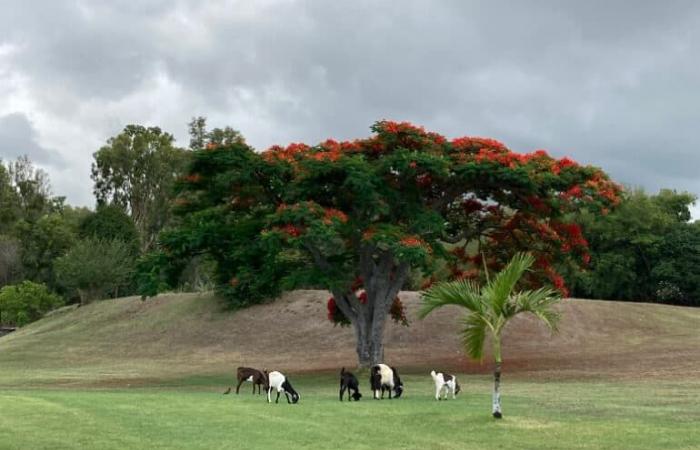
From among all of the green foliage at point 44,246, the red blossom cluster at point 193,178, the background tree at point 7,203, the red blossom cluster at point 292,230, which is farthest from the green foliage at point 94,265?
the red blossom cluster at point 292,230

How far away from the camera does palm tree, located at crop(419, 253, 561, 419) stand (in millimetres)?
15844

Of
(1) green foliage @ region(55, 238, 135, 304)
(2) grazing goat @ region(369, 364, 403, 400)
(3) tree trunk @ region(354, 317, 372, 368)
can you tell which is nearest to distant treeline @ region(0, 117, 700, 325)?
(1) green foliage @ region(55, 238, 135, 304)

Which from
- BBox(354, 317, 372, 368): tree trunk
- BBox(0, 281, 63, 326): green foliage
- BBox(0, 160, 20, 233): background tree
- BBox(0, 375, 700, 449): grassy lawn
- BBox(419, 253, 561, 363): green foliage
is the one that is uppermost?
BBox(0, 160, 20, 233): background tree

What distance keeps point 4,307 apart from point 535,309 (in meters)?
66.4

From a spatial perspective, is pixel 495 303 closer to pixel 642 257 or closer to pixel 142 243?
pixel 642 257

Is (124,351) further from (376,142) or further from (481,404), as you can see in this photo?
(481,404)

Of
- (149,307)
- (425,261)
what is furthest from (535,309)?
(149,307)

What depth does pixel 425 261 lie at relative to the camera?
2923 centimetres

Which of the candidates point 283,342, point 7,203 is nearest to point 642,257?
point 283,342

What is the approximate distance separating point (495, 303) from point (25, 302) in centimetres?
6461

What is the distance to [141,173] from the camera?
8419 cm

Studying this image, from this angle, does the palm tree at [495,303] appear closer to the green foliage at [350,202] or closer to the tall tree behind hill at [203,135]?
the green foliage at [350,202]

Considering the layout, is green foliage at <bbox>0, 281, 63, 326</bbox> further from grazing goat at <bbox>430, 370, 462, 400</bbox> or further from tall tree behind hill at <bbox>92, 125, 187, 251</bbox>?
grazing goat at <bbox>430, 370, 462, 400</bbox>

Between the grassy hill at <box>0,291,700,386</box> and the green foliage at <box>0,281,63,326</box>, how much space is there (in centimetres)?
521
